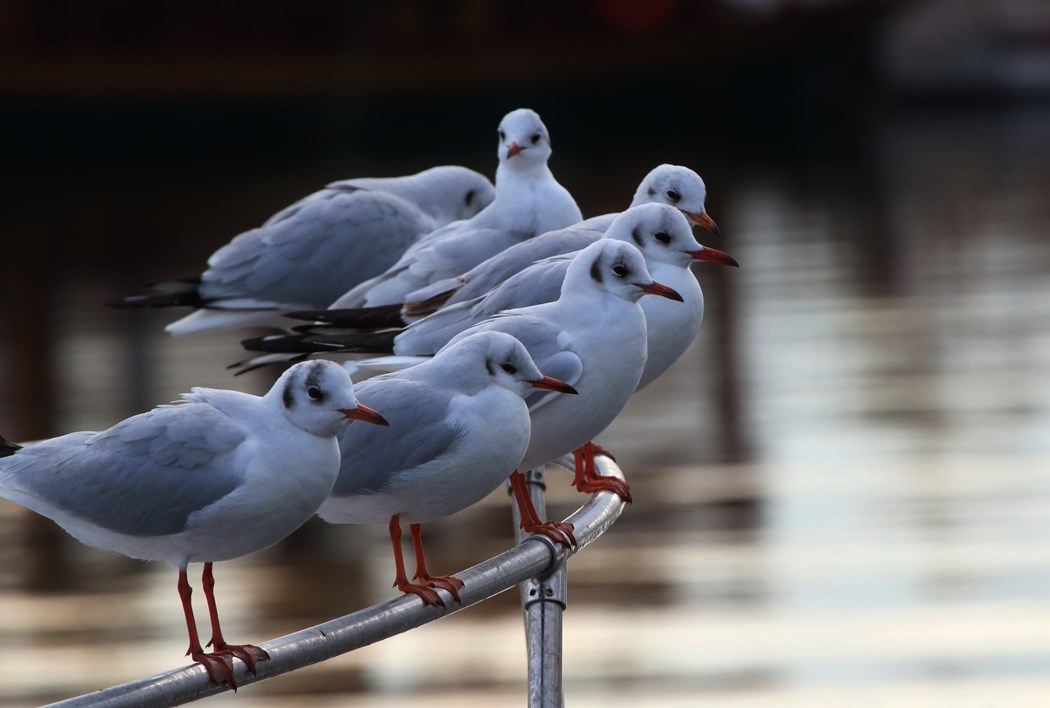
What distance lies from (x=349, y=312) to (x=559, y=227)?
0.33 m

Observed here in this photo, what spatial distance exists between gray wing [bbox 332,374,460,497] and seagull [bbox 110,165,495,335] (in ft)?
3.51

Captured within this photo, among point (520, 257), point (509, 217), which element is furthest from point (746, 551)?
point (520, 257)

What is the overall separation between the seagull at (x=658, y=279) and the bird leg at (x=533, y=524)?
15cm

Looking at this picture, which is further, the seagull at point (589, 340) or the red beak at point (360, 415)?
the seagull at point (589, 340)

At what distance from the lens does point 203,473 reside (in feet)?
4.61

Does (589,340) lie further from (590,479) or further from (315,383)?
(590,479)

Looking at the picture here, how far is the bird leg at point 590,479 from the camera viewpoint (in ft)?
6.70

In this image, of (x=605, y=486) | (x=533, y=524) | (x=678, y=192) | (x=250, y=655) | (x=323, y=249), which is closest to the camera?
(x=250, y=655)

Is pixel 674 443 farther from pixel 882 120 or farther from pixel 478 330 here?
pixel 882 120

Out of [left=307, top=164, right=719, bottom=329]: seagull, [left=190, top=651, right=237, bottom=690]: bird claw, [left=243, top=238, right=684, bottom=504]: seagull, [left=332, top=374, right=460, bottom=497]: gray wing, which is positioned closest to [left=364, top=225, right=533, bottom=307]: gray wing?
[left=307, top=164, right=719, bottom=329]: seagull

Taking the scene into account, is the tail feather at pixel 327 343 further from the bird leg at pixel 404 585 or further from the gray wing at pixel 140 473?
the gray wing at pixel 140 473

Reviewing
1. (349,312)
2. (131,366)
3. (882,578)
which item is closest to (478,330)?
(349,312)

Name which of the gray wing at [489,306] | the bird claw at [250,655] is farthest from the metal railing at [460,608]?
the gray wing at [489,306]

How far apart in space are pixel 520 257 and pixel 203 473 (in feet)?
2.14
